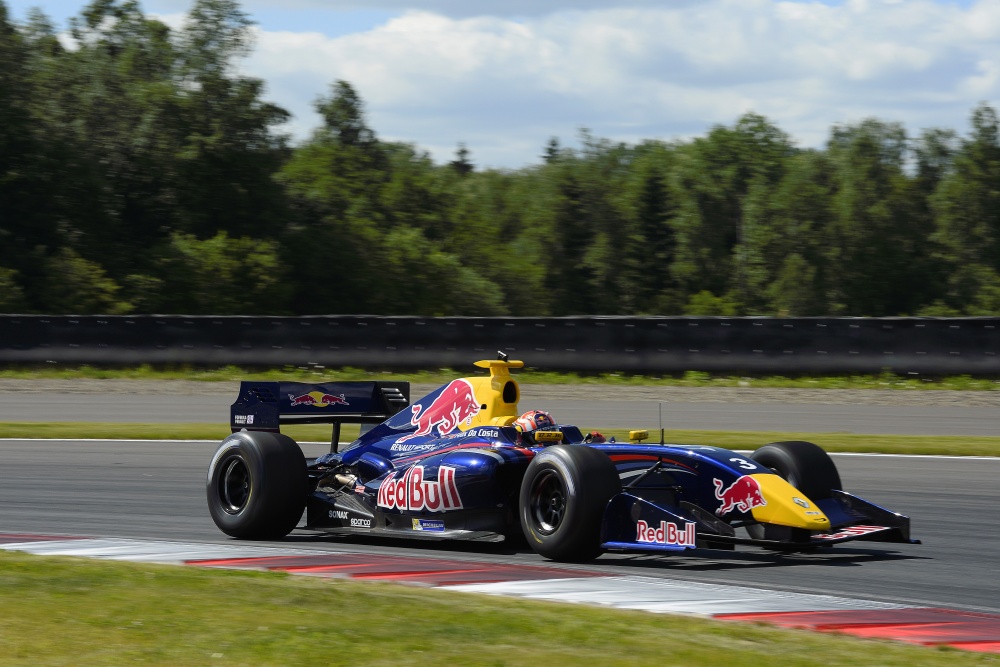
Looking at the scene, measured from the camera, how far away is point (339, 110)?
5238cm

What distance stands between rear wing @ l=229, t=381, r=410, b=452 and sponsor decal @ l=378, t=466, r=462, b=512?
1.29m

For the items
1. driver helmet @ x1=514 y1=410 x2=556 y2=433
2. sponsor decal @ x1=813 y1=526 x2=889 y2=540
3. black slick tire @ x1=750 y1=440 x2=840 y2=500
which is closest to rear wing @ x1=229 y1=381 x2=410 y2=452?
driver helmet @ x1=514 y1=410 x2=556 y2=433

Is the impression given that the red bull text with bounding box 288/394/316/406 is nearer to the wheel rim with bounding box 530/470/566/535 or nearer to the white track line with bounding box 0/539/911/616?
the white track line with bounding box 0/539/911/616

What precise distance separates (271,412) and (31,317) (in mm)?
14176

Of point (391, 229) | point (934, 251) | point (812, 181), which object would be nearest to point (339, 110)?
point (391, 229)

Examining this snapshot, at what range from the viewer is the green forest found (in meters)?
31.8

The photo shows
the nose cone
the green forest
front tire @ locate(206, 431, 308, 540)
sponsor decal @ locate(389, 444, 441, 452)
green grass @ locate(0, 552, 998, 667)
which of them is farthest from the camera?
the green forest

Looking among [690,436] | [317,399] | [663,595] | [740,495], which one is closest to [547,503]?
[740,495]

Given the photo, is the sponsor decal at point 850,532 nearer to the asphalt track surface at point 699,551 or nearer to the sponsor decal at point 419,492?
the asphalt track surface at point 699,551

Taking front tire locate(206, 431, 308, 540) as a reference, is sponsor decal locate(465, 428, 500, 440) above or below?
above

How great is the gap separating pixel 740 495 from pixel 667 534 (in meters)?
0.62

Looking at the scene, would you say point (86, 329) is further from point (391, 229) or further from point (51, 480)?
point (391, 229)

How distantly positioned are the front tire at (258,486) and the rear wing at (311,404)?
18.4 inches

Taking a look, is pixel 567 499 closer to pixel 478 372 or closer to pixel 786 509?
pixel 786 509
